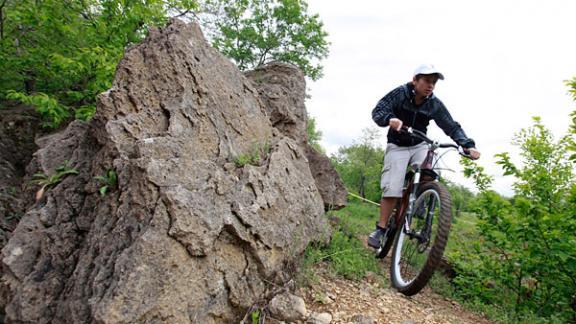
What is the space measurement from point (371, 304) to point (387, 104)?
2.54 m

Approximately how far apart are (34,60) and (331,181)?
596 cm

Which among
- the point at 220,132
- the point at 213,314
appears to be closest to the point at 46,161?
the point at 220,132

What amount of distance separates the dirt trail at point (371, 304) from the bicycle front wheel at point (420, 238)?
210 millimetres

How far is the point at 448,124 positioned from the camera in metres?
4.30

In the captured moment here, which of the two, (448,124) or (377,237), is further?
(377,237)

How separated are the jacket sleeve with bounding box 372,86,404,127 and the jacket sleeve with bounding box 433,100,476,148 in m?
0.56

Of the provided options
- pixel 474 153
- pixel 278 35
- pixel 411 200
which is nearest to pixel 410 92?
pixel 474 153

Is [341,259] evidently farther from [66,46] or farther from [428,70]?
[66,46]

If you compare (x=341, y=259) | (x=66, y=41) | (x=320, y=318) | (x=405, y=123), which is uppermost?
(x=66, y=41)

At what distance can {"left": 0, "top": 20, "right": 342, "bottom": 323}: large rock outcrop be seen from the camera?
2248 millimetres

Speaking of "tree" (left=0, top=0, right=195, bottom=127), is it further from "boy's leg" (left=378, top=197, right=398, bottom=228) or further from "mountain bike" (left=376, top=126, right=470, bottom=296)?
"mountain bike" (left=376, top=126, right=470, bottom=296)

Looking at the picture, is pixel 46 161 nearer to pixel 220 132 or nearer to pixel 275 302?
pixel 220 132

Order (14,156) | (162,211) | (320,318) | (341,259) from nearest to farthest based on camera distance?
(162,211) → (320,318) → (341,259) → (14,156)

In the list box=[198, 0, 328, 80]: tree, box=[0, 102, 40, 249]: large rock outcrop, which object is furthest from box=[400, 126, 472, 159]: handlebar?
box=[198, 0, 328, 80]: tree
